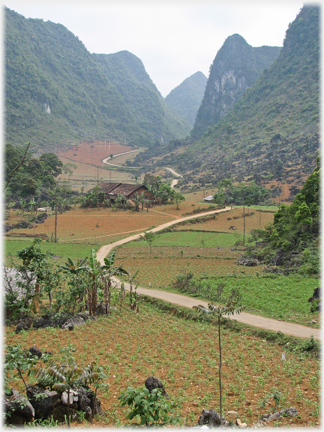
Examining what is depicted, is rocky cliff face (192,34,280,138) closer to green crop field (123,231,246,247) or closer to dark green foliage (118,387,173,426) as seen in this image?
green crop field (123,231,246,247)

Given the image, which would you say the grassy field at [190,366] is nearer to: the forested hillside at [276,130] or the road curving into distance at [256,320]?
the road curving into distance at [256,320]

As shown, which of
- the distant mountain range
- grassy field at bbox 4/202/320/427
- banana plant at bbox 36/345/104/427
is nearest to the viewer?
banana plant at bbox 36/345/104/427

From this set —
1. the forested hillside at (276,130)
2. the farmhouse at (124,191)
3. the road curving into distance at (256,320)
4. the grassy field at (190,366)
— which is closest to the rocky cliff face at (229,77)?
the forested hillside at (276,130)

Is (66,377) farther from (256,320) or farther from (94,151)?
(94,151)

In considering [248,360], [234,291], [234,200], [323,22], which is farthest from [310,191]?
[234,200]

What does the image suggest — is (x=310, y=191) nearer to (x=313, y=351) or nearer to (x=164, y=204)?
(x=313, y=351)

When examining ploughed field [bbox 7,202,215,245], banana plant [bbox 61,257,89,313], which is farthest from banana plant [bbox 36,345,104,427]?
ploughed field [bbox 7,202,215,245]
